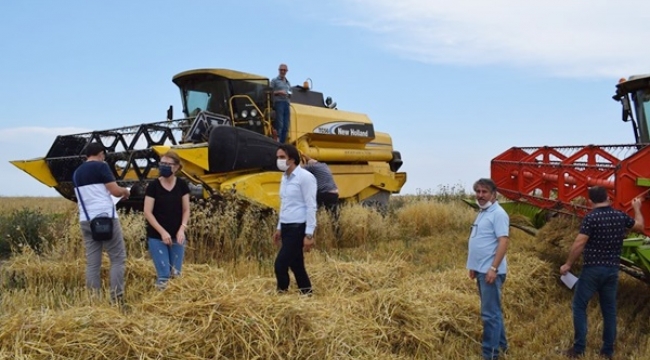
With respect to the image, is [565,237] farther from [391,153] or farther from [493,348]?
[391,153]

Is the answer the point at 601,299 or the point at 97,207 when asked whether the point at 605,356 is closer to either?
the point at 601,299

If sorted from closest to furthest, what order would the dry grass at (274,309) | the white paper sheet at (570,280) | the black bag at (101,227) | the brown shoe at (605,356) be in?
the dry grass at (274,309)
the brown shoe at (605,356)
the white paper sheet at (570,280)
the black bag at (101,227)

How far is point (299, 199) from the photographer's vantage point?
18.6 ft

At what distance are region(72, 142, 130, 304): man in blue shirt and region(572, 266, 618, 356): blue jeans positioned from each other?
3837 millimetres

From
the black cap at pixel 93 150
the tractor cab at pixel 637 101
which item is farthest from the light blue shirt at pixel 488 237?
the tractor cab at pixel 637 101

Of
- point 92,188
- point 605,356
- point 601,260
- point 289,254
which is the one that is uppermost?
point 92,188

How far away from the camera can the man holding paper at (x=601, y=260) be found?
4953 millimetres

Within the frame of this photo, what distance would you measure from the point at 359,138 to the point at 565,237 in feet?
22.0

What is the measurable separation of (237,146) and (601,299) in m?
5.58

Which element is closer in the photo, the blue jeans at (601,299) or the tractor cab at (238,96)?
the blue jeans at (601,299)

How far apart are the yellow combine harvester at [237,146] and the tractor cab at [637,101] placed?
5097mm

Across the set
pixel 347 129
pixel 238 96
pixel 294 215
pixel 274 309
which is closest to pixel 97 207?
pixel 294 215

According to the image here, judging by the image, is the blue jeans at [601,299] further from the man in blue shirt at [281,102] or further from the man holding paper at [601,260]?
the man in blue shirt at [281,102]

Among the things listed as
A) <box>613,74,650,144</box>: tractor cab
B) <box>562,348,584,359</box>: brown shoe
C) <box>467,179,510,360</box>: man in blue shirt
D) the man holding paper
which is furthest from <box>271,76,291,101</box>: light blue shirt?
<box>562,348,584,359</box>: brown shoe
